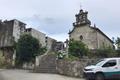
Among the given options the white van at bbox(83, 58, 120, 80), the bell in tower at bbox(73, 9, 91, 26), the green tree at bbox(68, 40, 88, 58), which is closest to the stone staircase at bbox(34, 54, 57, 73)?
the green tree at bbox(68, 40, 88, 58)

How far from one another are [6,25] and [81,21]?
1347 cm

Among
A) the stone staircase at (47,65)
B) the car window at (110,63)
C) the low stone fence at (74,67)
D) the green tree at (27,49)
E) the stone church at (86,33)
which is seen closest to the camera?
the car window at (110,63)

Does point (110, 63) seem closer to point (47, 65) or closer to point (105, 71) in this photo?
point (105, 71)

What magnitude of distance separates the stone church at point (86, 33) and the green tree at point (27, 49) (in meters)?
9.35

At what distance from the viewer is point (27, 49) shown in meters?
27.8

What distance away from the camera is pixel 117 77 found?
14.4 metres

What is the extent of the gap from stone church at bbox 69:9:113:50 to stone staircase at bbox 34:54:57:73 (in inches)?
525

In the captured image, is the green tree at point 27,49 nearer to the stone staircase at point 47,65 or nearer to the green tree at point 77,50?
the stone staircase at point 47,65

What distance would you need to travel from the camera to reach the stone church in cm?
3581

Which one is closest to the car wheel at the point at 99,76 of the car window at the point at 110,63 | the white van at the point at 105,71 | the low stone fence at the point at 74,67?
the white van at the point at 105,71

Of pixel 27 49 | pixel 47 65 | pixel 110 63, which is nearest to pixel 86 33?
pixel 27 49

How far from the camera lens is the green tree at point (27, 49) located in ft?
91.5

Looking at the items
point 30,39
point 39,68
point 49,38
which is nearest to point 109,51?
point 39,68

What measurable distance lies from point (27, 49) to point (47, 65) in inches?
260
